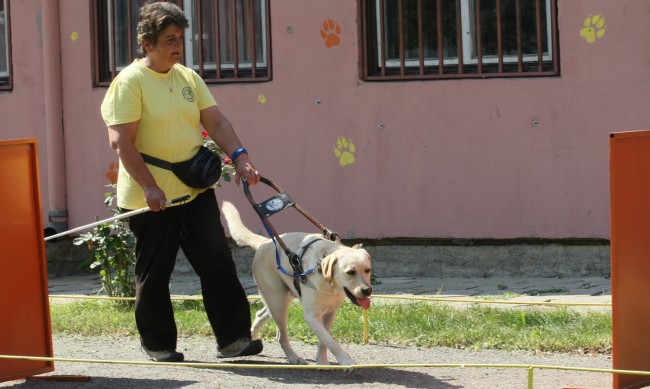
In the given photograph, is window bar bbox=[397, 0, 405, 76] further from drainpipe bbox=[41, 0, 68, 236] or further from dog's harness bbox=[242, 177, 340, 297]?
dog's harness bbox=[242, 177, 340, 297]

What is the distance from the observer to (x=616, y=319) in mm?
→ 5605

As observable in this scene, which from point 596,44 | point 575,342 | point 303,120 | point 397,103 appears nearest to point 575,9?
point 596,44

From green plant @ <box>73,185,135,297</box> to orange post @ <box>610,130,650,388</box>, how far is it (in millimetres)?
4335

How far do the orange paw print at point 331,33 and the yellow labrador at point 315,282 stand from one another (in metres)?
3.62

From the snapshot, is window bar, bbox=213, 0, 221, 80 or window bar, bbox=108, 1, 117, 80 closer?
window bar, bbox=213, 0, 221, 80

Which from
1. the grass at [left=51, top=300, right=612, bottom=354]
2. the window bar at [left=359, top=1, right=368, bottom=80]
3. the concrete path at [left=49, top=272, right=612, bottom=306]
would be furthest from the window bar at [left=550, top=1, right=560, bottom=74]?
the grass at [left=51, top=300, right=612, bottom=354]

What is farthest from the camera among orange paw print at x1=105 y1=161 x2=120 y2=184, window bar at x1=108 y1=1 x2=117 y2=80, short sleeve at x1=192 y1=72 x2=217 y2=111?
window bar at x1=108 y1=1 x2=117 y2=80

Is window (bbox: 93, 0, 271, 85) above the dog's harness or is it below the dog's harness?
above

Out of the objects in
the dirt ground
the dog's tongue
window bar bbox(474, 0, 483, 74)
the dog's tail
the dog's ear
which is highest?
window bar bbox(474, 0, 483, 74)

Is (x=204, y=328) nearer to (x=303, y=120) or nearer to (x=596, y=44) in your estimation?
(x=303, y=120)

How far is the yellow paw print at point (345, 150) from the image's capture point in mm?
10680

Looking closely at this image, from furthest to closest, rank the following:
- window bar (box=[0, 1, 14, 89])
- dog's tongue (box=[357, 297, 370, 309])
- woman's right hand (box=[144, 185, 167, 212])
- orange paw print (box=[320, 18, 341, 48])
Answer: window bar (box=[0, 1, 14, 89])
orange paw print (box=[320, 18, 341, 48])
woman's right hand (box=[144, 185, 167, 212])
dog's tongue (box=[357, 297, 370, 309])

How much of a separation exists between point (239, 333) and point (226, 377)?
41cm

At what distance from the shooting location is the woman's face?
21.8 feet
